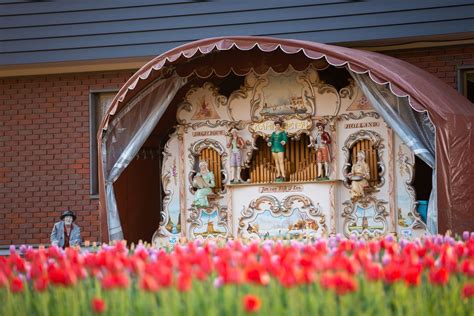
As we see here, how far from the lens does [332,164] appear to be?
17.7 metres

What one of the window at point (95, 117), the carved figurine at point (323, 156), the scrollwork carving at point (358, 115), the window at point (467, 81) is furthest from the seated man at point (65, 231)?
the window at point (467, 81)

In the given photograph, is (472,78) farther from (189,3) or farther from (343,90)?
(189,3)

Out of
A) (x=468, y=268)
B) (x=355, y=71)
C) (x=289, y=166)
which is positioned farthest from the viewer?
(x=289, y=166)

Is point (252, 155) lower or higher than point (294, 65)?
lower

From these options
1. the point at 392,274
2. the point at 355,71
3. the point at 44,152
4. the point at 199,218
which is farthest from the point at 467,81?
the point at 392,274

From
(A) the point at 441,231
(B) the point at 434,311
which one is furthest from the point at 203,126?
(B) the point at 434,311

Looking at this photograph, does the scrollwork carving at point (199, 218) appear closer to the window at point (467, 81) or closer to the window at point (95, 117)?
the window at point (95, 117)

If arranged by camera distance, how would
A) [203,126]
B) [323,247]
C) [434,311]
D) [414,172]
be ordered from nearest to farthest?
[434,311] < [323,247] < [414,172] < [203,126]

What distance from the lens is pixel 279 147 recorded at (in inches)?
704

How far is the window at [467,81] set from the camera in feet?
62.2

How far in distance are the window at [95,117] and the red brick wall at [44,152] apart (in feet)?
0.28

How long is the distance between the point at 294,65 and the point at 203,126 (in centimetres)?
172

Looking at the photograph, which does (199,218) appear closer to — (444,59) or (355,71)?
(355,71)

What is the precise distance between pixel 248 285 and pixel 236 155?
9.82 metres
